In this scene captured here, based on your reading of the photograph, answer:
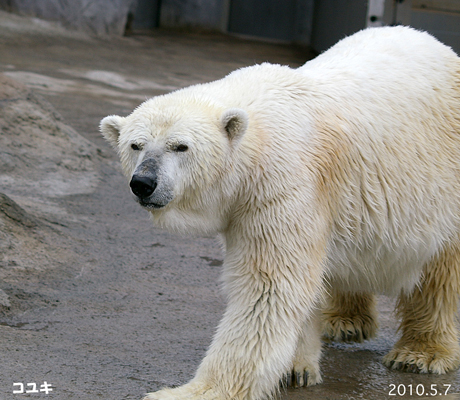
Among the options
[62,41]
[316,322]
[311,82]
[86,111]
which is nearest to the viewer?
[311,82]

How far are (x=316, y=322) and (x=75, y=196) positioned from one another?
8.60ft

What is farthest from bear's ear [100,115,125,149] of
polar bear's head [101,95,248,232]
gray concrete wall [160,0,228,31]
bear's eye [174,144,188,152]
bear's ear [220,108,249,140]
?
gray concrete wall [160,0,228,31]

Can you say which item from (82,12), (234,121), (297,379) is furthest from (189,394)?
(82,12)

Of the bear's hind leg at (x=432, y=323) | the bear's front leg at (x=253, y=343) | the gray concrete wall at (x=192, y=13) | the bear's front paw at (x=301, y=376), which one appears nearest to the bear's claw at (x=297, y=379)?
the bear's front paw at (x=301, y=376)

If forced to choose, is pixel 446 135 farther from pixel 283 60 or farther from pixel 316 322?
pixel 283 60

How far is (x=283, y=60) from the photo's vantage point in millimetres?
13586

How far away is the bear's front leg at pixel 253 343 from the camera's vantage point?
99.8 inches

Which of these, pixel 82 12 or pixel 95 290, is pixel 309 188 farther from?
pixel 82 12

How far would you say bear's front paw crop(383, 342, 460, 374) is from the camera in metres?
3.24

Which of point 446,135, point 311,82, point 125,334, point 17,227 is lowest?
point 125,334

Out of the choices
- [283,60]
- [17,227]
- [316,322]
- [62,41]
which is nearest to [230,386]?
[316,322]

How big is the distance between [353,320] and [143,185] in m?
1.69

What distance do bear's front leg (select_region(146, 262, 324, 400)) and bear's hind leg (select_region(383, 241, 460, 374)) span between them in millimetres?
904

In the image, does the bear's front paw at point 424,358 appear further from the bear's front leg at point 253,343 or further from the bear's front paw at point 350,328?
the bear's front leg at point 253,343
